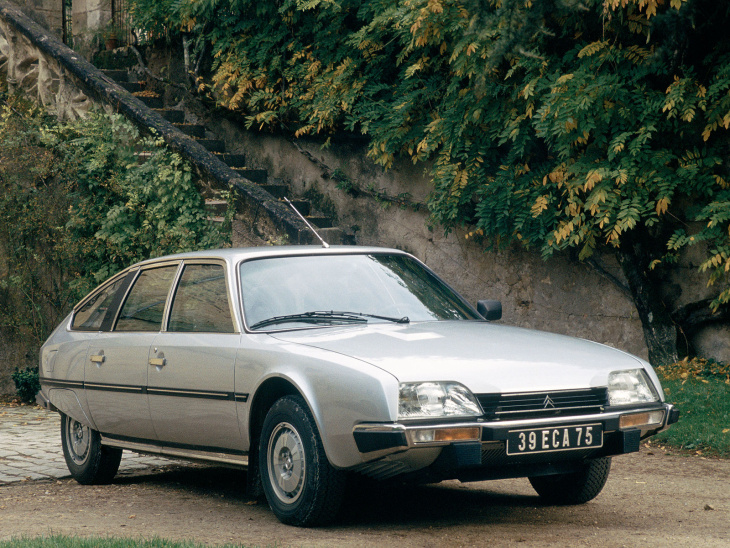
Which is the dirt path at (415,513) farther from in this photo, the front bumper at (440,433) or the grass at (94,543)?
the front bumper at (440,433)

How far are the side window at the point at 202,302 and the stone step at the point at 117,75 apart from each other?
11462mm

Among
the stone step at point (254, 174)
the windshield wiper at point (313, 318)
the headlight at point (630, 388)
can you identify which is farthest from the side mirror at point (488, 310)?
the stone step at point (254, 174)

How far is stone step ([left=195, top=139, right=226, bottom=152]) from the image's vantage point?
1534 centimetres

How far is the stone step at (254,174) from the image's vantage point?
578 inches

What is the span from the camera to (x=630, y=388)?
5.20 metres

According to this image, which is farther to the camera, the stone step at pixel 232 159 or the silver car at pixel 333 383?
the stone step at pixel 232 159

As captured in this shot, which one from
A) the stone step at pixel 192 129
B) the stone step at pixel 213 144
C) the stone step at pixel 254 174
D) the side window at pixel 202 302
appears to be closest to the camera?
the side window at pixel 202 302

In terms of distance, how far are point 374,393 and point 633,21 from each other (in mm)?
6530

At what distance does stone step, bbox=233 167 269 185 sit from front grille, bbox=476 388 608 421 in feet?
33.7

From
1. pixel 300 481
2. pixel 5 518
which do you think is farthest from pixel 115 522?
pixel 300 481

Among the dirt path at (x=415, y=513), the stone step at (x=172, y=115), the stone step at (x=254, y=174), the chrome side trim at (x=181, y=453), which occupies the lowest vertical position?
the dirt path at (x=415, y=513)

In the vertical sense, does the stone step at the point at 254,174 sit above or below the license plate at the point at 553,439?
above

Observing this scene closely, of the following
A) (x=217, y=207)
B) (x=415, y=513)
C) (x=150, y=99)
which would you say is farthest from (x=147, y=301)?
(x=150, y=99)

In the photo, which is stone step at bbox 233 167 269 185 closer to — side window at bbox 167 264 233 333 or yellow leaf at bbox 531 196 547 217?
yellow leaf at bbox 531 196 547 217
